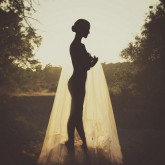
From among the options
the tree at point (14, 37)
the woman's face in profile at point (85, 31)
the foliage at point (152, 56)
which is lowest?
the woman's face in profile at point (85, 31)

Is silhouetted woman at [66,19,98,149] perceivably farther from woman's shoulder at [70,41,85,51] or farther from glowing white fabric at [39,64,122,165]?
glowing white fabric at [39,64,122,165]

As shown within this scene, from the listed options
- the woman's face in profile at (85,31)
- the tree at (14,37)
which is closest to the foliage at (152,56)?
the tree at (14,37)

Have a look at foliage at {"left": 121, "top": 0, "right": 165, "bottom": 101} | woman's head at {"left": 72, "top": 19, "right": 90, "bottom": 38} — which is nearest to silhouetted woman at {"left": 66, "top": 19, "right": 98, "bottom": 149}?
woman's head at {"left": 72, "top": 19, "right": 90, "bottom": 38}

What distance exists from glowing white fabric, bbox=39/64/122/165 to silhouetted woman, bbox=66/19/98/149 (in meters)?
0.31

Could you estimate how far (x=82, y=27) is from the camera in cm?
444

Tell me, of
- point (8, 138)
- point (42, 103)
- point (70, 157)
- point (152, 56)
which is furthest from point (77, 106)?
point (152, 56)

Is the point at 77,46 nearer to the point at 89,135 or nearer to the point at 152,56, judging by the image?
the point at 89,135

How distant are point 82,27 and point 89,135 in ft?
7.19

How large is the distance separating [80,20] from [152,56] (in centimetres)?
2567

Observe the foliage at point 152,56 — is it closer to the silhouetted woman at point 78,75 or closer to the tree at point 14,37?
the tree at point 14,37

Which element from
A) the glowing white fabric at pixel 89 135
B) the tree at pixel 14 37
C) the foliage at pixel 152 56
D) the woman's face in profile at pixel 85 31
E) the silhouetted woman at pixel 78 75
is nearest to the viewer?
the glowing white fabric at pixel 89 135

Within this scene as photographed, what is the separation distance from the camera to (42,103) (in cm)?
2588

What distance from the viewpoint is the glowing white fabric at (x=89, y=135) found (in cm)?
397

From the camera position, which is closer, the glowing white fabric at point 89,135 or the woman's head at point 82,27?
the glowing white fabric at point 89,135
